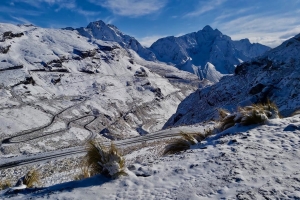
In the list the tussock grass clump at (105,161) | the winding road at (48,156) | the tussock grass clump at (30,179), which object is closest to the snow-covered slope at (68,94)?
the winding road at (48,156)

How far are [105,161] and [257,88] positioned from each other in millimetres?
45159

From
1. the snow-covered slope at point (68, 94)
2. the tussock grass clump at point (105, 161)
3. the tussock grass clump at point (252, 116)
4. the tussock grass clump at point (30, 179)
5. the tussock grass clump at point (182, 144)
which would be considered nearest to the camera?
the tussock grass clump at point (105, 161)

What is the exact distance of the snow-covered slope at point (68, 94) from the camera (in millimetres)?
60419

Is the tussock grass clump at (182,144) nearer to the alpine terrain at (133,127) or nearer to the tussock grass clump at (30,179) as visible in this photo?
the alpine terrain at (133,127)

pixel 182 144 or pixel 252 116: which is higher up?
pixel 252 116

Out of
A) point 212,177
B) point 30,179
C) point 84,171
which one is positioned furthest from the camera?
point 84,171

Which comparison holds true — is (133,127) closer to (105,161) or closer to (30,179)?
(30,179)

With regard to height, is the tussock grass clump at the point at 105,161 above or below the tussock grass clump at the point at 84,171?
above

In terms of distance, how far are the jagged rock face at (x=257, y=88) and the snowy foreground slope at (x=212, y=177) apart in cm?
2696

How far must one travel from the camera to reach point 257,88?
46.8m

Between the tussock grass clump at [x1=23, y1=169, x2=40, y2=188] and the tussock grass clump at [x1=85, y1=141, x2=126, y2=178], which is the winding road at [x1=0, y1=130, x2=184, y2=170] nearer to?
the tussock grass clump at [x1=23, y1=169, x2=40, y2=188]

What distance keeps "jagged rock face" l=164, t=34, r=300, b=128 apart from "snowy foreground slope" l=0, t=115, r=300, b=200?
2696 centimetres

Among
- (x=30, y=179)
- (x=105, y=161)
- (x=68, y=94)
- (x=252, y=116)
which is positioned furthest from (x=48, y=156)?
(x=68, y=94)

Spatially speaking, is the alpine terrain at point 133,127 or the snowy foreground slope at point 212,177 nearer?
the snowy foreground slope at point 212,177
